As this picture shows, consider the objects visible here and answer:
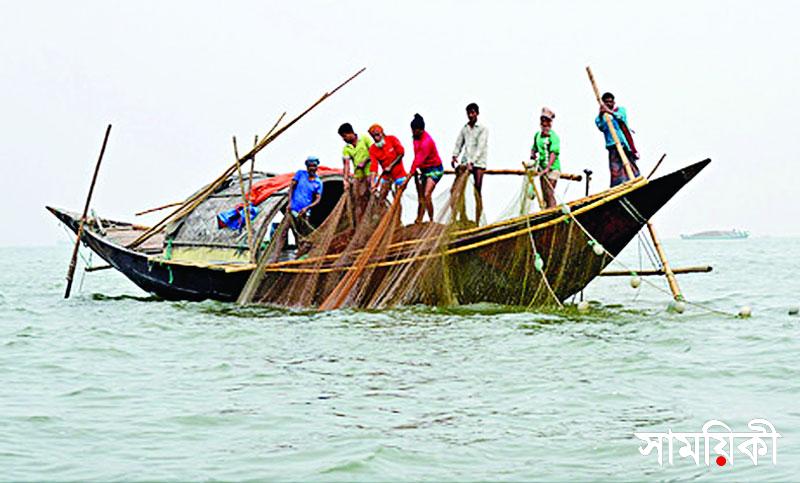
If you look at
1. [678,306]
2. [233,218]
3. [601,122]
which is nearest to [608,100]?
[601,122]

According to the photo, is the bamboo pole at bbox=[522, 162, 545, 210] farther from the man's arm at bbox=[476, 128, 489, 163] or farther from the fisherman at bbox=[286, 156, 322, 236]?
the fisherman at bbox=[286, 156, 322, 236]

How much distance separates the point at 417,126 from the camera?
13539 millimetres

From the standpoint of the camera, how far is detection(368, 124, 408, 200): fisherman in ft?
45.5

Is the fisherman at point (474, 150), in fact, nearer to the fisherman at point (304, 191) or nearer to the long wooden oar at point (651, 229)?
the long wooden oar at point (651, 229)

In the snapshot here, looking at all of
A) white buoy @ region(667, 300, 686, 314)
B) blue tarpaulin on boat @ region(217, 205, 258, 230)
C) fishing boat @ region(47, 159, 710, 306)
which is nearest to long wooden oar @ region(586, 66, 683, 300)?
white buoy @ region(667, 300, 686, 314)

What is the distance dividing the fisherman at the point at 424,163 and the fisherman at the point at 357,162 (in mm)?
969

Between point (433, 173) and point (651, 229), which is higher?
point (433, 173)

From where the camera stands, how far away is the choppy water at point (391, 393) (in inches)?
242

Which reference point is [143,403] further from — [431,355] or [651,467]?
[651,467]

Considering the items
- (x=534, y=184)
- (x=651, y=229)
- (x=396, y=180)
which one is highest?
(x=396, y=180)

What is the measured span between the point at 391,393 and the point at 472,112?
597 centimetres

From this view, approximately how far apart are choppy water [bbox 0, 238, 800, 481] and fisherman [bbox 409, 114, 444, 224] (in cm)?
169

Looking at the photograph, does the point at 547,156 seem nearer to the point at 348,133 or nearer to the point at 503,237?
the point at 503,237

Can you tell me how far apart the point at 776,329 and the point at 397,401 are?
6.25 meters
